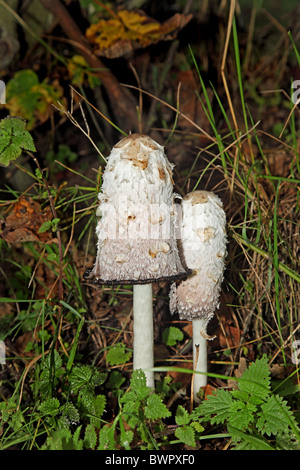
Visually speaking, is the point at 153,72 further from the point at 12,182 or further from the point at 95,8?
the point at 12,182

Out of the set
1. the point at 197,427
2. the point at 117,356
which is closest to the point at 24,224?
the point at 117,356

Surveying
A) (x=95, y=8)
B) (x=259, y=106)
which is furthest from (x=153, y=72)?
(x=259, y=106)

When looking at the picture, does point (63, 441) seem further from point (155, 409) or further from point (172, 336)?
point (172, 336)

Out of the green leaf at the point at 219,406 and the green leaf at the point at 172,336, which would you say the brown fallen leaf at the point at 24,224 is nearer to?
the green leaf at the point at 172,336

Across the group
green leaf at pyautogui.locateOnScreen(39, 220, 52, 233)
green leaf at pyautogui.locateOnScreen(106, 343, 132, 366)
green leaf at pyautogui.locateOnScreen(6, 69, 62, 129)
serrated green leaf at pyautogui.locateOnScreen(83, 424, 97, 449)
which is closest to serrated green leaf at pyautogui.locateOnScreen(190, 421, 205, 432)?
serrated green leaf at pyautogui.locateOnScreen(83, 424, 97, 449)

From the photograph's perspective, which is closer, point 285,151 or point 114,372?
point 114,372

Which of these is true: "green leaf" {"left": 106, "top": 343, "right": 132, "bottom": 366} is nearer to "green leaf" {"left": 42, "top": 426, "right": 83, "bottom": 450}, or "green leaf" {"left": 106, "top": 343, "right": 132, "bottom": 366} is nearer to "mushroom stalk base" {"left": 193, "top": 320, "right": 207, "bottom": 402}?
"mushroom stalk base" {"left": 193, "top": 320, "right": 207, "bottom": 402}
